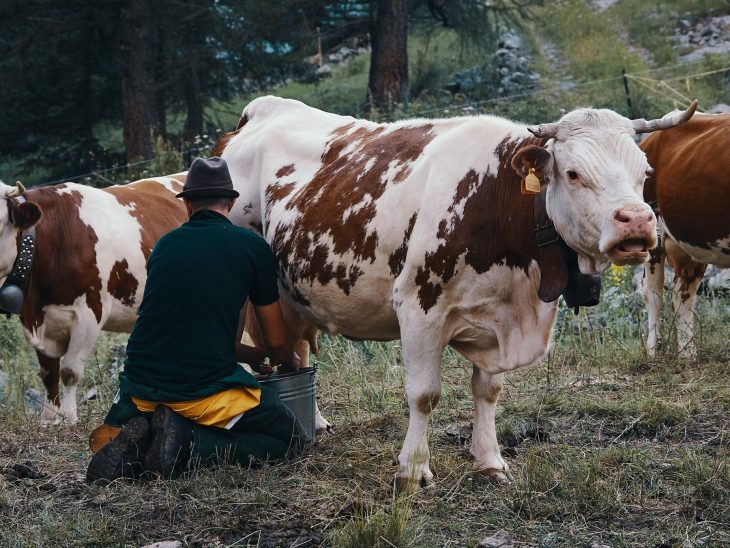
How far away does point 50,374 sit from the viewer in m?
8.07

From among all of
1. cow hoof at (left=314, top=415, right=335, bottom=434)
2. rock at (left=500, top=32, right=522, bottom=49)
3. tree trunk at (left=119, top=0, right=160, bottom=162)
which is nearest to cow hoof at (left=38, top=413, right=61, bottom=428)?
cow hoof at (left=314, top=415, right=335, bottom=434)

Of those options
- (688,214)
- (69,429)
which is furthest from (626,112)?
(69,429)

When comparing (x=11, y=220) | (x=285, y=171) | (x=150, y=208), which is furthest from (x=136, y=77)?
(x=285, y=171)

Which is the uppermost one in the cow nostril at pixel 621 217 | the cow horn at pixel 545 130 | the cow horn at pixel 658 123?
the cow horn at pixel 545 130

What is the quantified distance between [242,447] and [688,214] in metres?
4.15

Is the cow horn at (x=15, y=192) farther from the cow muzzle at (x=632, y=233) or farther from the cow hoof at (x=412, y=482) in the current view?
the cow muzzle at (x=632, y=233)

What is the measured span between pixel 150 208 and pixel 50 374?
5.62 ft

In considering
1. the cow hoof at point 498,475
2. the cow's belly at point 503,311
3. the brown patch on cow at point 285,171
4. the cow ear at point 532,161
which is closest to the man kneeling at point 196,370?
the brown patch on cow at point 285,171

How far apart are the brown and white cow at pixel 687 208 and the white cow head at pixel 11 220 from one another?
15.7ft

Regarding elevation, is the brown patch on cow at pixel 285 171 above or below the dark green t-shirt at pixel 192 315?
above

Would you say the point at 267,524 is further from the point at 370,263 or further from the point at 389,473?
the point at 370,263

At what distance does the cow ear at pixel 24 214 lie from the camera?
731 cm

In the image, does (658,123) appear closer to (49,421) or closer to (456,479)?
(456,479)

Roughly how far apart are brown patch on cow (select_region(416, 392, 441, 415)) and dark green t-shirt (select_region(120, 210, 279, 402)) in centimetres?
94
